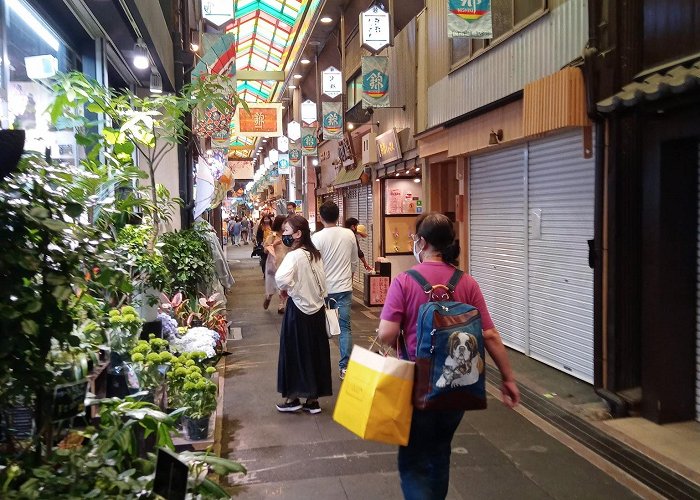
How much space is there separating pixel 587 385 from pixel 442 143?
5.26m

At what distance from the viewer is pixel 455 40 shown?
1019 centimetres

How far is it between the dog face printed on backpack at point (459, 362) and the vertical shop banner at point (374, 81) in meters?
9.80

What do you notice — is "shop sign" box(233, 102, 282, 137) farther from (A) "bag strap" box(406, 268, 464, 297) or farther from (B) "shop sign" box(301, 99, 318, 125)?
(A) "bag strap" box(406, 268, 464, 297)

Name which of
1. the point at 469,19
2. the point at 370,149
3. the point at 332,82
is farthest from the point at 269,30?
the point at 469,19

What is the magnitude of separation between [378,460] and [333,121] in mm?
12775

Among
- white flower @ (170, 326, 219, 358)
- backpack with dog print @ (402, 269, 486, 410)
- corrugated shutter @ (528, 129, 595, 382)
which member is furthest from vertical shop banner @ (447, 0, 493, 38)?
backpack with dog print @ (402, 269, 486, 410)

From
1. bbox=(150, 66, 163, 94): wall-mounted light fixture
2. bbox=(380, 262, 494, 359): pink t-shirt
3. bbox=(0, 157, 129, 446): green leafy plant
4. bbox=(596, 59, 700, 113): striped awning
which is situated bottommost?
bbox=(380, 262, 494, 359): pink t-shirt

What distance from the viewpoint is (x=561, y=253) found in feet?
23.8

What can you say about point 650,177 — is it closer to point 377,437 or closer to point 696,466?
point 696,466

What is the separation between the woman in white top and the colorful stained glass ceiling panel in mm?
13133

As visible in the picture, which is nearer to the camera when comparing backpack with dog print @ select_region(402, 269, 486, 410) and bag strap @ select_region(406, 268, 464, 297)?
backpack with dog print @ select_region(402, 269, 486, 410)

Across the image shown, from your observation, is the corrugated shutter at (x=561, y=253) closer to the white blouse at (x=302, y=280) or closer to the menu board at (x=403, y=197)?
the white blouse at (x=302, y=280)

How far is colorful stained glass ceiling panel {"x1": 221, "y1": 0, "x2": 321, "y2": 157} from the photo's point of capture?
21688 millimetres

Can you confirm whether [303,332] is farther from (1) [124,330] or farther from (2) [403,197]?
(2) [403,197]
